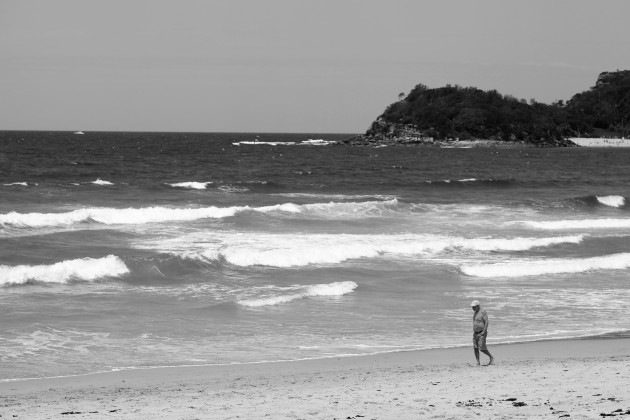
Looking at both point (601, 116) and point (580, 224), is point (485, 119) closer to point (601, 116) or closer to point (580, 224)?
point (601, 116)

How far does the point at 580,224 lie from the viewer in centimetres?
3644

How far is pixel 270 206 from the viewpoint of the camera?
127ft

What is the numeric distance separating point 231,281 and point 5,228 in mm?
11397

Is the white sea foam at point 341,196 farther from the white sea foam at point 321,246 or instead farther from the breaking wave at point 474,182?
the white sea foam at point 321,246

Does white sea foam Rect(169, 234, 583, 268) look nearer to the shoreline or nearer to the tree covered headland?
the shoreline

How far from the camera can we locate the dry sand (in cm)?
1038

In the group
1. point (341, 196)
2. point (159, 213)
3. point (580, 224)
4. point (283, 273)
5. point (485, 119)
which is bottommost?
point (283, 273)

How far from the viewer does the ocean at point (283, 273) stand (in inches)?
644

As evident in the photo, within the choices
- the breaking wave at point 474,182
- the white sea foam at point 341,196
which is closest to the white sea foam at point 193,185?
the white sea foam at point 341,196

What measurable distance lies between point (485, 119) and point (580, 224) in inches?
4745

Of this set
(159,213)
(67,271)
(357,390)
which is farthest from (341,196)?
(357,390)

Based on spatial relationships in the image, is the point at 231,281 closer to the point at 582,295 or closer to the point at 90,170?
the point at 582,295

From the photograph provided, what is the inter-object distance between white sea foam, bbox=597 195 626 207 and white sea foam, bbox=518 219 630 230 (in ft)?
27.9

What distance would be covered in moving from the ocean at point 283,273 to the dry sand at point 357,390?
109 cm
